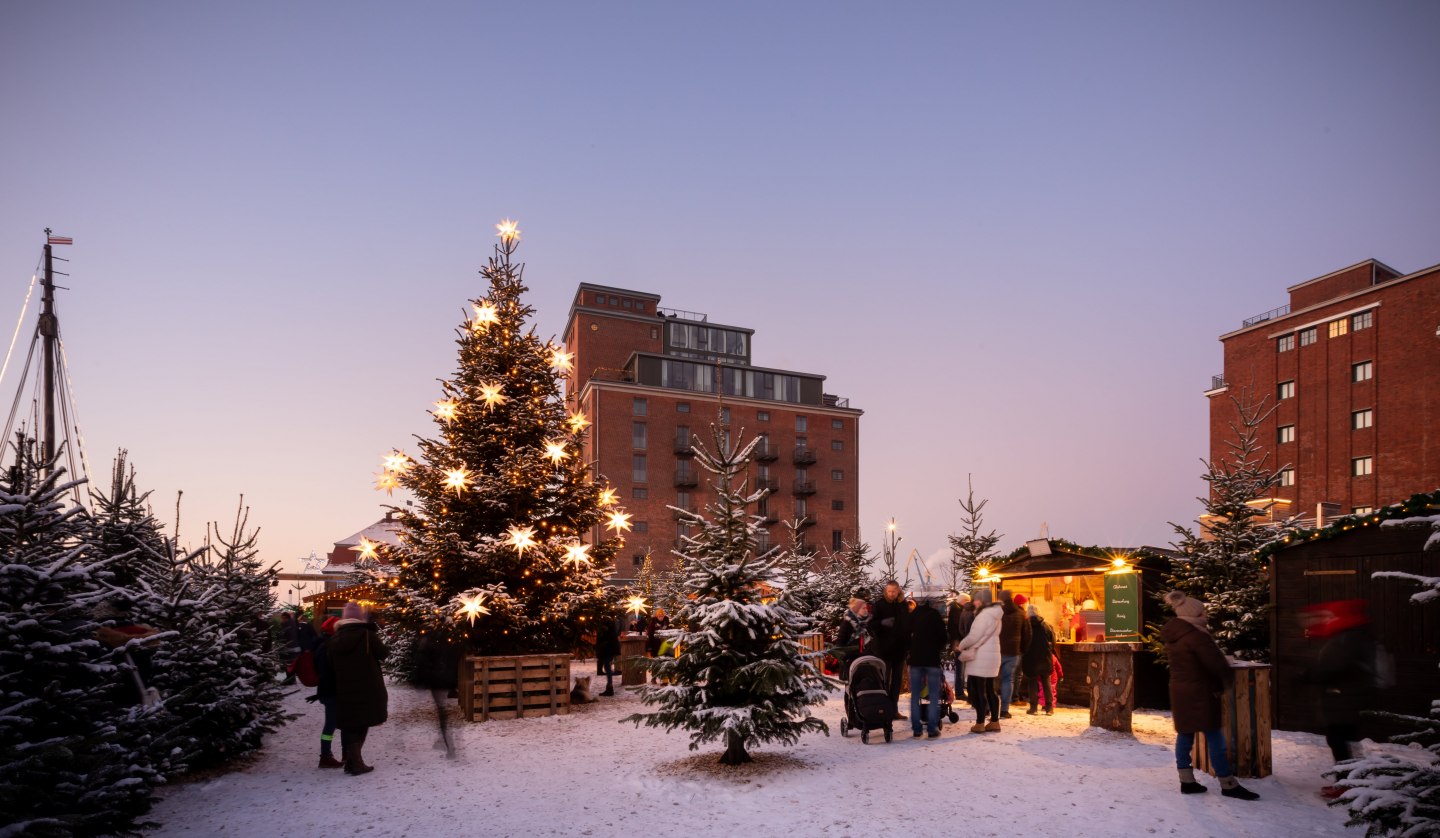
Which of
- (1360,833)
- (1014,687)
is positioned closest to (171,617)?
(1360,833)

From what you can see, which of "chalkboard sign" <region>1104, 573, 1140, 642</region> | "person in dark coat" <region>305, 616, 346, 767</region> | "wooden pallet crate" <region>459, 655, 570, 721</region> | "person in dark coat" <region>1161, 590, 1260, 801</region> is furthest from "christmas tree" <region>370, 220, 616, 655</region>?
"person in dark coat" <region>1161, 590, 1260, 801</region>

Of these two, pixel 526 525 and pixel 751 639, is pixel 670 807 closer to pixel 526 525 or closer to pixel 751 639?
pixel 751 639

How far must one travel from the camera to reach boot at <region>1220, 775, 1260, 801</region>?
7.30 meters

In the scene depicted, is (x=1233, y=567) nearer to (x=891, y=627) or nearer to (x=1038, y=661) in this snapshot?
(x=1038, y=661)

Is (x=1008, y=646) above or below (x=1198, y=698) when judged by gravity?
below

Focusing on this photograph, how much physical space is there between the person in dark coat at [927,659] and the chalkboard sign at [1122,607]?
4.29 m

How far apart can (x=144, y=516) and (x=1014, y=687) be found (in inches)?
535

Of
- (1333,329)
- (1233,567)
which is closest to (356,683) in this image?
(1233,567)

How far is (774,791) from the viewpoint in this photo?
26.2ft

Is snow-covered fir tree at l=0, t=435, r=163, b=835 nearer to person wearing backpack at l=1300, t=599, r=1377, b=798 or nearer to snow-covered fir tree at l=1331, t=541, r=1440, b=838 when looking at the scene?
snow-covered fir tree at l=1331, t=541, r=1440, b=838

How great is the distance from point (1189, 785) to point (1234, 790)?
1.15 feet

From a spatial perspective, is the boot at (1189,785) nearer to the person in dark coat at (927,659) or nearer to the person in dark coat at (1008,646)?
the person in dark coat at (927,659)

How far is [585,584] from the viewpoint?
14836 mm

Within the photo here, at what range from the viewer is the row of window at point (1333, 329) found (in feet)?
161
